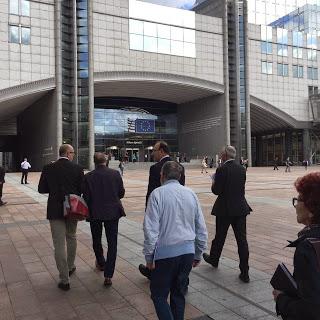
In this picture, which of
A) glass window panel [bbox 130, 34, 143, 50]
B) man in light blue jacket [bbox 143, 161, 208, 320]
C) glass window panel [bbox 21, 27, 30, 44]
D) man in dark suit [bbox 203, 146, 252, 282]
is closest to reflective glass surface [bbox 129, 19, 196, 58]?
glass window panel [bbox 130, 34, 143, 50]

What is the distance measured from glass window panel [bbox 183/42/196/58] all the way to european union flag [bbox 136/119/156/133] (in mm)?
15762

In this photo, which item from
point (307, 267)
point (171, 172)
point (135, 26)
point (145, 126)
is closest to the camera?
point (307, 267)

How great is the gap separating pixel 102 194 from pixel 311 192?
144 inches

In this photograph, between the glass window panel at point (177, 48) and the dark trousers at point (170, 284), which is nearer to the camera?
the dark trousers at point (170, 284)

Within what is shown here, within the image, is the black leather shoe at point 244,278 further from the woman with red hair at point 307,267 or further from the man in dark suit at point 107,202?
the woman with red hair at point 307,267

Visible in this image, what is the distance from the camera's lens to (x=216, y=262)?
247 inches

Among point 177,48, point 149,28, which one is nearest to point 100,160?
point 149,28

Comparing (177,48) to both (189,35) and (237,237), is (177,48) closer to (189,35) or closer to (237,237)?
(189,35)

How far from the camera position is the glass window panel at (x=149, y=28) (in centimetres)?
5128

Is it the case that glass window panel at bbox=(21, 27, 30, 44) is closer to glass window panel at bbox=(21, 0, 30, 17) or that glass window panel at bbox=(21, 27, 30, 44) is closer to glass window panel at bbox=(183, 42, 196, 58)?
glass window panel at bbox=(21, 0, 30, 17)

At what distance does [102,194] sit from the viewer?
557cm

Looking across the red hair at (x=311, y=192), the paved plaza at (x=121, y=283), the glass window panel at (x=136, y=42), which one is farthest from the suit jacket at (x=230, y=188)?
the glass window panel at (x=136, y=42)

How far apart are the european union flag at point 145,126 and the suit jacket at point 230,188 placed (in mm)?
60523

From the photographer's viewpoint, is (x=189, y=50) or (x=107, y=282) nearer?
(x=107, y=282)
